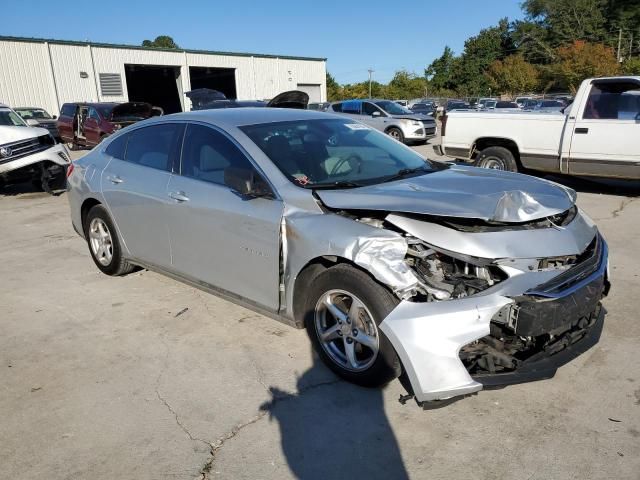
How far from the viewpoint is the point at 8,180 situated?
10.4m

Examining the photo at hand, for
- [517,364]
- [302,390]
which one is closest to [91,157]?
[302,390]

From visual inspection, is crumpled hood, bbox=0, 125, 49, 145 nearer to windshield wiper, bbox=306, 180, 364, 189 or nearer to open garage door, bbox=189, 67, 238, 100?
windshield wiper, bbox=306, 180, 364, 189

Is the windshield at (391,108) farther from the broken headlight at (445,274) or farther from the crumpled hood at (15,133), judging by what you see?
the broken headlight at (445,274)

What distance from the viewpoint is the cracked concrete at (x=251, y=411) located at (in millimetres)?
2627

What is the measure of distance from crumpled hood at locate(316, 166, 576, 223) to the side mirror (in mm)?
421

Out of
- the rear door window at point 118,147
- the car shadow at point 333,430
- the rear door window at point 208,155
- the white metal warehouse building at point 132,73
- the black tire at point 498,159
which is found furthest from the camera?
the white metal warehouse building at point 132,73

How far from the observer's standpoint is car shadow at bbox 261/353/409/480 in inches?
102

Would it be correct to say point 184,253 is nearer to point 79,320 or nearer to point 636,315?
point 79,320

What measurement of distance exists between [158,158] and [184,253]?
912 millimetres

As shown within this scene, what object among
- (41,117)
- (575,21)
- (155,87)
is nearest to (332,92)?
(155,87)

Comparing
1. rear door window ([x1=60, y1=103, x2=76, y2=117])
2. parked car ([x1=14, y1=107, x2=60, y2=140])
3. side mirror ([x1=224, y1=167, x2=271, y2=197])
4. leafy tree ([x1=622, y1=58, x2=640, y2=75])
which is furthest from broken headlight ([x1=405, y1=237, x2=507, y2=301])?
leafy tree ([x1=622, y1=58, x2=640, y2=75])

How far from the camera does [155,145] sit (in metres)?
4.63

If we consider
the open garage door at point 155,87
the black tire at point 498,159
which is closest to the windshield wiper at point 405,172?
the black tire at point 498,159

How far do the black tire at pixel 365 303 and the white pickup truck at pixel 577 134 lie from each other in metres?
6.82
